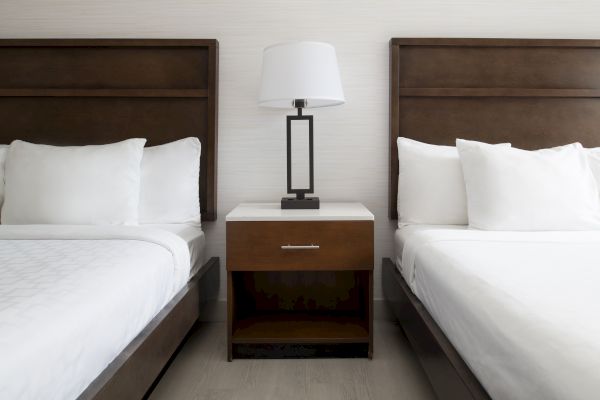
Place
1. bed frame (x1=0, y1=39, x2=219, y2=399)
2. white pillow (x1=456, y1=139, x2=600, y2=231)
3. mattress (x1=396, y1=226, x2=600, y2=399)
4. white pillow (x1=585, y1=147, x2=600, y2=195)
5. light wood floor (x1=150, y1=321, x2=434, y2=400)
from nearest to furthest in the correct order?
mattress (x1=396, y1=226, x2=600, y2=399) < light wood floor (x1=150, y1=321, x2=434, y2=400) < white pillow (x1=456, y1=139, x2=600, y2=231) < white pillow (x1=585, y1=147, x2=600, y2=195) < bed frame (x1=0, y1=39, x2=219, y2=399)

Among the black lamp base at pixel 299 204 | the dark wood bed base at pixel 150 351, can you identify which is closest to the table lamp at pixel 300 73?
the black lamp base at pixel 299 204

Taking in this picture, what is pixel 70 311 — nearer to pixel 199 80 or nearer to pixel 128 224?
pixel 128 224

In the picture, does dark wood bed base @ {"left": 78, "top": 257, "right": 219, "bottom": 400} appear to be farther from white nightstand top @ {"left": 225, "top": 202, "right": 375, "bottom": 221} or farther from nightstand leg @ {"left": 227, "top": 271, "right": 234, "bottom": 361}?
white nightstand top @ {"left": 225, "top": 202, "right": 375, "bottom": 221}

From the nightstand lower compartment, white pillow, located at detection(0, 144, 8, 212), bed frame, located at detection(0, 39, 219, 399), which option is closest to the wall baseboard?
bed frame, located at detection(0, 39, 219, 399)

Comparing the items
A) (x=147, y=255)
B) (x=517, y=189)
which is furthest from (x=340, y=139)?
(x=147, y=255)

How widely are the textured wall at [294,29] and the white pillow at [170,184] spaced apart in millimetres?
222

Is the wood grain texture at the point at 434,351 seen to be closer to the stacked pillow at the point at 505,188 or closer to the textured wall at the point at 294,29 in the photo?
the stacked pillow at the point at 505,188

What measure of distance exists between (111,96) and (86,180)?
0.63 metres

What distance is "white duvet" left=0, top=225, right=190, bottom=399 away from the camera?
2.99ft

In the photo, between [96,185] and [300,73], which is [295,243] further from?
[96,185]

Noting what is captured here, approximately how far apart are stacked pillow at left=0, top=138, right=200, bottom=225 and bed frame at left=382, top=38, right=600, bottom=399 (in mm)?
1067

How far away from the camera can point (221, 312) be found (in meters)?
2.63

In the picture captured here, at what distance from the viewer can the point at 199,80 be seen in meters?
2.54

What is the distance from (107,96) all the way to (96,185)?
0.65 meters
